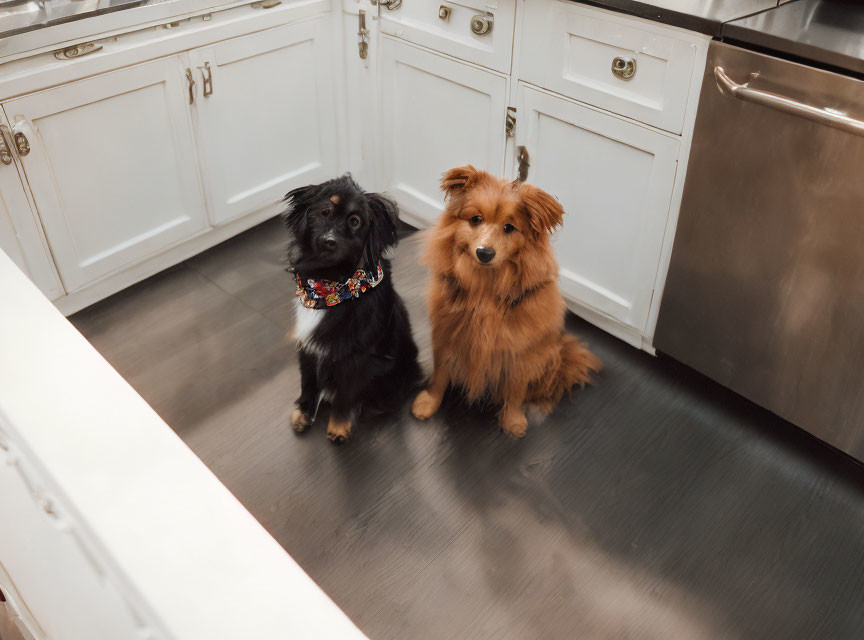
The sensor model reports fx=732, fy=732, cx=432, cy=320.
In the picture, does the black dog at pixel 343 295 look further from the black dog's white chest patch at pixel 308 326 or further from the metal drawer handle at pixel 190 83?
the metal drawer handle at pixel 190 83

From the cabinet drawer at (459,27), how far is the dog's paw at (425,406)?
99 cm

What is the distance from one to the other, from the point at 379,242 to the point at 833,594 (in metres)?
1.30

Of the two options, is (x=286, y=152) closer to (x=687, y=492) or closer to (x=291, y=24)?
(x=291, y=24)

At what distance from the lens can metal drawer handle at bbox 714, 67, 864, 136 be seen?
149cm

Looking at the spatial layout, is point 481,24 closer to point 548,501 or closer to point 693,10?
point 693,10

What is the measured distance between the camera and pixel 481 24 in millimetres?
2152

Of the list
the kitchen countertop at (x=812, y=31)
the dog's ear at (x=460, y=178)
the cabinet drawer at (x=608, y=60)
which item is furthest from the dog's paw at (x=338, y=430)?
the kitchen countertop at (x=812, y=31)

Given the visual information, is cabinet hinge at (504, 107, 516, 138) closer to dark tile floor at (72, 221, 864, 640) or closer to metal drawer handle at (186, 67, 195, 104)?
dark tile floor at (72, 221, 864, 640)

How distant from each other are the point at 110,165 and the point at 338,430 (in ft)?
3.55

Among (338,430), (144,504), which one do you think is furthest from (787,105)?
(144,504)

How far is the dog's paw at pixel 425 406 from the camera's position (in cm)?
203

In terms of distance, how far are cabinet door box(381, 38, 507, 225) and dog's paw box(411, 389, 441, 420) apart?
78cm

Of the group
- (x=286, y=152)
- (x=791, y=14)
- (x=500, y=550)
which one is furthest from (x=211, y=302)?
(x=791, y=14)

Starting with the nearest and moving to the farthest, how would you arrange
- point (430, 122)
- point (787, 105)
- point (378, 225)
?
point (787, 105)
point (378, 225)
point (430, 122)
